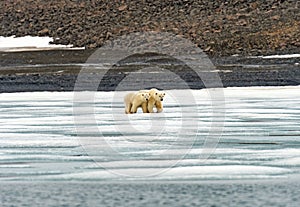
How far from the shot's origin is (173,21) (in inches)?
1766

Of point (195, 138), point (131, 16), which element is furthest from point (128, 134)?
point (131, 16)

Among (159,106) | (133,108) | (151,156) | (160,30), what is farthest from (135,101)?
(160,30)

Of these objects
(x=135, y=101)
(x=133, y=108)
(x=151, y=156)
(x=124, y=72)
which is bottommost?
(x=151, y=156)

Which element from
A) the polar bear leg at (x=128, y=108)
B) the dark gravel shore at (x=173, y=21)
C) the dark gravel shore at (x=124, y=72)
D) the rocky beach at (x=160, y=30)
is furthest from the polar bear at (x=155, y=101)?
the dark gravel shore at (x=173, y=21)

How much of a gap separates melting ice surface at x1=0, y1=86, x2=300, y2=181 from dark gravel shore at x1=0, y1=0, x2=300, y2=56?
1986cm

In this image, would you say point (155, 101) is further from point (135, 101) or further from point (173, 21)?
point (173, 21)

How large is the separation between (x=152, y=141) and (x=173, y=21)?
32999 millimetres

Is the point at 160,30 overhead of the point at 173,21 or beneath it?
beneath

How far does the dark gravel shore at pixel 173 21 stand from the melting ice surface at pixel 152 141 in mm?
19856

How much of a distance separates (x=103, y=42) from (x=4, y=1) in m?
12.2

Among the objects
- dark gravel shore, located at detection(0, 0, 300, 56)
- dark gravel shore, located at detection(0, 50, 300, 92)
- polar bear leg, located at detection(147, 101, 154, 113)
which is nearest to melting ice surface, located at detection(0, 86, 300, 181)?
polar bear leg, located at detection(147, 101, 154, 113)

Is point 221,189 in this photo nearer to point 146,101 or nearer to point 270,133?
point 270,133

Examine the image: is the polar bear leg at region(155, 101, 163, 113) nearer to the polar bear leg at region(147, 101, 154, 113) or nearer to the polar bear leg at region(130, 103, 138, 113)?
the polar bear leg at region(147, 101, 154, 113)

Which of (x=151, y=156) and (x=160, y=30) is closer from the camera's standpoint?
(x=151, y=156)
